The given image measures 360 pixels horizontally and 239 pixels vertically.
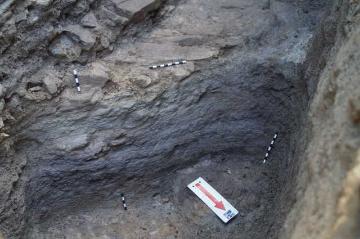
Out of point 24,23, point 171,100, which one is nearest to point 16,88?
point 24,23

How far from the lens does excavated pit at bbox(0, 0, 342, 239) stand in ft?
12.9

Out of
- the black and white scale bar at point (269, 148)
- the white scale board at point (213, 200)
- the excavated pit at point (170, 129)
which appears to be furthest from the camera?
the black and white scale bar at point (269, 148)

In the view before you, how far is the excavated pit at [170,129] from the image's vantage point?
3922 millimetres

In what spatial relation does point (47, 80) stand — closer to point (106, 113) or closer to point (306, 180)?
point (106, 113)

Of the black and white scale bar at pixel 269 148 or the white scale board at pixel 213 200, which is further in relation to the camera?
the black and white scale bar at pixel 269 148

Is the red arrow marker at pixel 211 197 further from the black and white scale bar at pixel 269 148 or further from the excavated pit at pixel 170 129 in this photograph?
the black and white scale bar at pixel 269 148

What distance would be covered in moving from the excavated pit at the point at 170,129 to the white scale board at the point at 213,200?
5 cm

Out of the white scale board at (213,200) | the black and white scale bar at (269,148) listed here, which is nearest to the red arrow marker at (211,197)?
the white scale board at (213,200)

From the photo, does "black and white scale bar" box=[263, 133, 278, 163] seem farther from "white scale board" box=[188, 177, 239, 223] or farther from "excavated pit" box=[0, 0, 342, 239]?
"white scale board" box=[188, 177, 239, 223]

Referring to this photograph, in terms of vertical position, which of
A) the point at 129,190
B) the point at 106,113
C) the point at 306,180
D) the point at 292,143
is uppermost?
the point at 306,180

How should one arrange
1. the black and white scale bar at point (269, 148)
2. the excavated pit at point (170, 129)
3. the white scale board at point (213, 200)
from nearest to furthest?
1. the excavated pit at point (170, 129)
2. the white scale board at point (213, 200)
3. the black and white scale bar at point (269, 148)

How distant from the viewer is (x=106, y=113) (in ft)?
13.1

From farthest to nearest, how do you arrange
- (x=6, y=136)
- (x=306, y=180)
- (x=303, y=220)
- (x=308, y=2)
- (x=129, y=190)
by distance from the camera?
1. (x=308, y=2)
2. (x=129, y=190)
3. (x=6, y=136)
4. (x=306, y=180)
5. (x=303, y=220)

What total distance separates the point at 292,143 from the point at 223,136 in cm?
73
